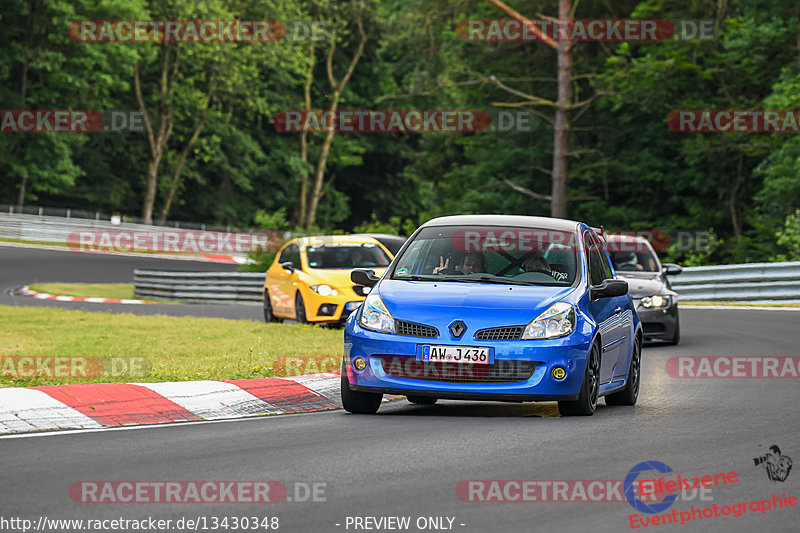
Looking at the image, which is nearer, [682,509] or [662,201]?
[682,509]

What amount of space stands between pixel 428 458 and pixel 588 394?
2571mm

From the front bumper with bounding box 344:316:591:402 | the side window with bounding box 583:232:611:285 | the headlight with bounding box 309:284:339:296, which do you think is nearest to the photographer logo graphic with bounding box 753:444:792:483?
the front bumper with bounding box 344:316:591:402

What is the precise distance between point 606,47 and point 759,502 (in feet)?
125

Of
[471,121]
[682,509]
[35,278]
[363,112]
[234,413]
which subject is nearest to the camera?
[682,509]

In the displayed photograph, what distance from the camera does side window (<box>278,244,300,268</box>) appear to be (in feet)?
72.4

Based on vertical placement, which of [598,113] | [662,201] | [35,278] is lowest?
[35,278]

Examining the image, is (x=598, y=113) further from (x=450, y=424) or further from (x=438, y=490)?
(x=438, y=490)

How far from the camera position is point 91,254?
166ft

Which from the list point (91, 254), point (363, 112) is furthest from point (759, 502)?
point (363, 112)

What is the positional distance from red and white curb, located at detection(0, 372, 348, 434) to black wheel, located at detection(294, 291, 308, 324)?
891 cm

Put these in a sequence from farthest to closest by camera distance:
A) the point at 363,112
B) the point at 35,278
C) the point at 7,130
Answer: the point at 363,112 < the point at 7,130 < the point at 35,278

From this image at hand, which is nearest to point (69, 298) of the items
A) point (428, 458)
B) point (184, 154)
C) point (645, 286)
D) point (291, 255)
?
point (291, 255)

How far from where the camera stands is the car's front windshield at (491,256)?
35.9ft

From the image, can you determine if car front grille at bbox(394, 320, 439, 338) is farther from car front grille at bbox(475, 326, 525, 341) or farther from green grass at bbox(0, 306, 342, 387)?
green grass at bbox(0, 306, 342, 387)
